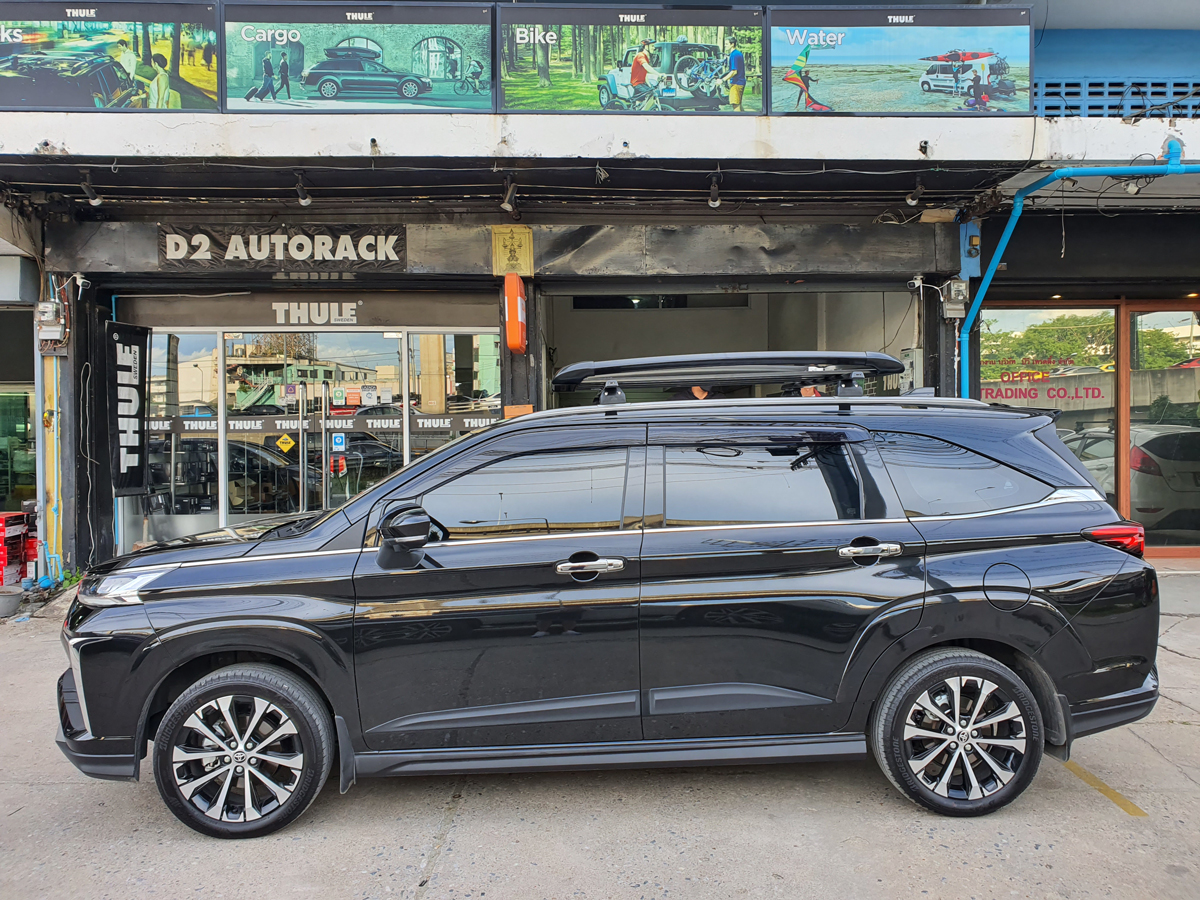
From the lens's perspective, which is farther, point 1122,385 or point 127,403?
point 1122,385

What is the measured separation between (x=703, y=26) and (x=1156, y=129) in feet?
14.7

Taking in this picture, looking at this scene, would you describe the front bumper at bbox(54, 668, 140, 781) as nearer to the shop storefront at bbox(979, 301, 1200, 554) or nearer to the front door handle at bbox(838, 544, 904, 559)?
the front door handle at bbox(838, 544, 904, 559)

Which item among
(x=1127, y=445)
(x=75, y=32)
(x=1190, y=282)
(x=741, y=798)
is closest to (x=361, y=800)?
(x=741, y=798)

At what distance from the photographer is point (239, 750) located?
301cm

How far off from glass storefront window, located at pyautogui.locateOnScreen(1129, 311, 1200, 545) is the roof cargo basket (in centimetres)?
723

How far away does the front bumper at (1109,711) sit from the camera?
315 cm

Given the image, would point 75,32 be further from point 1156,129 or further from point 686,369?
point 1156,129

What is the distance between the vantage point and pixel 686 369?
375cm

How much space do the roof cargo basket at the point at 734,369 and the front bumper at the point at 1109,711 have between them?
1779 mm

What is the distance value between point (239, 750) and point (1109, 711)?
389cm

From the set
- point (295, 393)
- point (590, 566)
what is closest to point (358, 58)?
point (295, 393)

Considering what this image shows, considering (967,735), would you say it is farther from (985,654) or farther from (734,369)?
(734,369)

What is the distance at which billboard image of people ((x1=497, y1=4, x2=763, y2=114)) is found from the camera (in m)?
6.71

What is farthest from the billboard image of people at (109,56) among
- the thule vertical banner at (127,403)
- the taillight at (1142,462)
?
the taillight at (1142,462)
